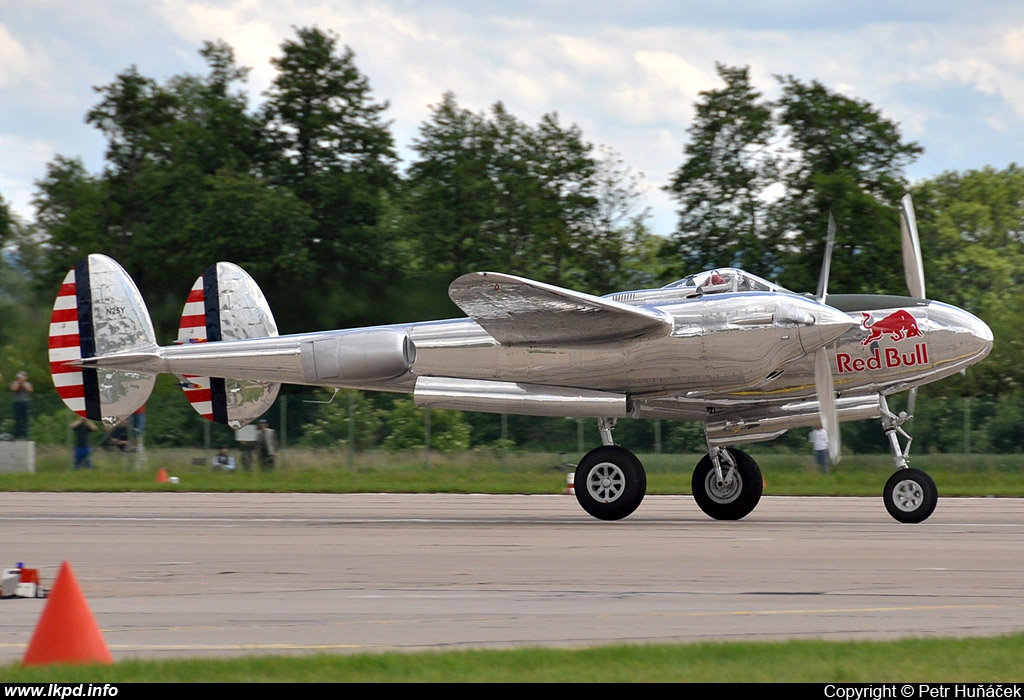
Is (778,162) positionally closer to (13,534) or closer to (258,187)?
(258,187)

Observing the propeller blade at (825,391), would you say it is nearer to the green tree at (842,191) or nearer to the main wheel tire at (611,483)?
the main wheel tire at (611,483)

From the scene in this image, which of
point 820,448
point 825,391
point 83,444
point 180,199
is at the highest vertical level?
point 180,199

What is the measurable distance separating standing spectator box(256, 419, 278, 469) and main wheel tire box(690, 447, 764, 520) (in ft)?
54.0

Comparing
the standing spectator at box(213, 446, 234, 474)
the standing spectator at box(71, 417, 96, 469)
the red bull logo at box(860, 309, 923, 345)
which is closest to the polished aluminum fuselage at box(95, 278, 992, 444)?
the red bull logo at box(860, 309, 923, 345)

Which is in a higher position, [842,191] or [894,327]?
[842,191]

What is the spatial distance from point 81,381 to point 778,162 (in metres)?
27.0

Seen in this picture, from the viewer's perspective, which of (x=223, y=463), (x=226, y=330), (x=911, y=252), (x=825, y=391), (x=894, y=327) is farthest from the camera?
(x=223, y=463)

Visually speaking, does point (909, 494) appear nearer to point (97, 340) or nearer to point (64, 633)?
point (97, 340)

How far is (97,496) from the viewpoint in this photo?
24.7m

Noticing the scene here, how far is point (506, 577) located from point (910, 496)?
303 inches

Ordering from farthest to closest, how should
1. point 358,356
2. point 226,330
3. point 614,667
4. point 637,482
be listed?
point 226,330 → point 358,356 → point 637,482 → point 614,667

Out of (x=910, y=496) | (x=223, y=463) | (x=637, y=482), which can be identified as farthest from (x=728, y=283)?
(x=223, y=463)

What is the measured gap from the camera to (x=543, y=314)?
16.8 meters

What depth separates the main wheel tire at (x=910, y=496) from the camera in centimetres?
1667
